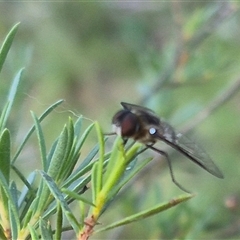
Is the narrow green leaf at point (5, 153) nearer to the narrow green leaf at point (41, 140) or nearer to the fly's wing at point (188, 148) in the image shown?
the narrow green leaf at point (41, 140)

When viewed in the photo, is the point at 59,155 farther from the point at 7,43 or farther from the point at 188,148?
the point at 188,148

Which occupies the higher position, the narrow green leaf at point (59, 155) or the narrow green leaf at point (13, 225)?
the narrow green leaf at point (59, 155)

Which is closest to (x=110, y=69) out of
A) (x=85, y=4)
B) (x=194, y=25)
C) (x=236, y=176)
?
(x=85, y=4)

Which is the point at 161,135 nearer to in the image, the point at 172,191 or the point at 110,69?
the point at 172,191

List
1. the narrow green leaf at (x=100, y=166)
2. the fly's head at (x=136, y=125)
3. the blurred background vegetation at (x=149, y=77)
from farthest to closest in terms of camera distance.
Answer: the blurred background vegetation at (x=149, y=77) → the fly's head at (x=136, y=125) → the narrow green leaf at (x=100, y=166)

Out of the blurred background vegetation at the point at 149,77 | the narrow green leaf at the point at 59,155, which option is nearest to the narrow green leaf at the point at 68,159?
the narrow green leaf at the point at 59,155

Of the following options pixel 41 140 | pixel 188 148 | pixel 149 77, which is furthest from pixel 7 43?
pixel 149 77
